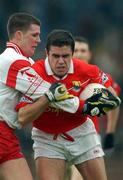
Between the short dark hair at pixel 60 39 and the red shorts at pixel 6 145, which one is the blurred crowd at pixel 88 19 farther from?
the red shorts at pixel 6 145

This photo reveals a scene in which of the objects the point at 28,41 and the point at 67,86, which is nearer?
the point at 67,86

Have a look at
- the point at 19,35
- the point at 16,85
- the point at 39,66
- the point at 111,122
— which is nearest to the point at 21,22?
the point at 19,35

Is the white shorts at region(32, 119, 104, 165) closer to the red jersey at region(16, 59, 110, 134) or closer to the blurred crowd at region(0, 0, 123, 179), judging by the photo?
the red jersey at region(16, 59, 110, 134)

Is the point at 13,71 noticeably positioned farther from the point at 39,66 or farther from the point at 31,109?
the point at 31,109

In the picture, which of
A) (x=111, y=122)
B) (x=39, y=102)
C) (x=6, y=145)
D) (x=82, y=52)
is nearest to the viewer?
(x=39, y=102)

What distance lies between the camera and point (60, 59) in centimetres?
774

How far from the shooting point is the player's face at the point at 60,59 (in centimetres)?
775

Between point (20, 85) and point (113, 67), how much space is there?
7023 mm

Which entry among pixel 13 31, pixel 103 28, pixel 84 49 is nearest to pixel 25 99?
pixel 13 31

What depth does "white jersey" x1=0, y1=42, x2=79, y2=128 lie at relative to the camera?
302 inches

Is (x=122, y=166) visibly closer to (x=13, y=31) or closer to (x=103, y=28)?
(x=103, y=28)

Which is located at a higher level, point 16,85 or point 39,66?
point 39,66

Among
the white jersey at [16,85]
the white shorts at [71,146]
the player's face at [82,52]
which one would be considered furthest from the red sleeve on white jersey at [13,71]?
the player's face at [82,52]

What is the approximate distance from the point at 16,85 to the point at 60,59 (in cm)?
44
